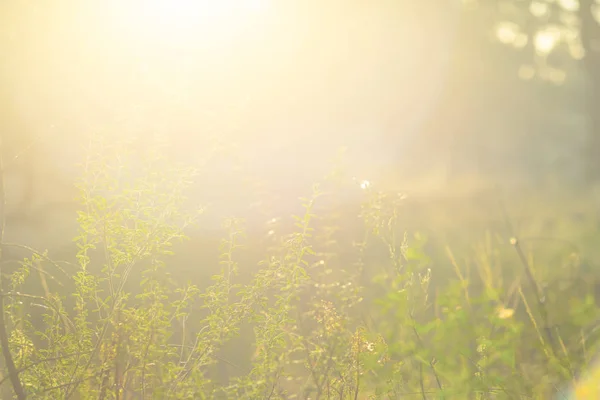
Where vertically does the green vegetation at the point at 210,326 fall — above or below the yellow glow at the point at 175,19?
below

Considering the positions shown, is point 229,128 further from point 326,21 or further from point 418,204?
point 326,21

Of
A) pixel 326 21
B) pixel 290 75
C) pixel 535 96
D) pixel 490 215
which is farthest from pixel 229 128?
pixel 535 96

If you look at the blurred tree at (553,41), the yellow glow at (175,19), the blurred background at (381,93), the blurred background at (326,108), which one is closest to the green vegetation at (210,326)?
the blurred background at (326,108)

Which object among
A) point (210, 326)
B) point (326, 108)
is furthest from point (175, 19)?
point (326, 108)

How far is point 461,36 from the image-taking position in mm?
16281

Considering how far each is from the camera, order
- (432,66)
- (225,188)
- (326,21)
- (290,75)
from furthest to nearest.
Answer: (432,66) → (326,21) → (290,75) → (225,188)

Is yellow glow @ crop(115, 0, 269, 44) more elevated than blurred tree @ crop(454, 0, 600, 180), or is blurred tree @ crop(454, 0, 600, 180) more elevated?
yellow glow @ crop(115, 0, 269, 44)

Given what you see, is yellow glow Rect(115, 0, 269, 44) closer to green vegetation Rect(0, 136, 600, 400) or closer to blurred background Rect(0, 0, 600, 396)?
blurred background Rect(0, 0, 600, 396)

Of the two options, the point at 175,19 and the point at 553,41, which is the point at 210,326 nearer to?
the point at 175,19

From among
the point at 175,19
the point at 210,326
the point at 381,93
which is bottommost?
the point at 381,93

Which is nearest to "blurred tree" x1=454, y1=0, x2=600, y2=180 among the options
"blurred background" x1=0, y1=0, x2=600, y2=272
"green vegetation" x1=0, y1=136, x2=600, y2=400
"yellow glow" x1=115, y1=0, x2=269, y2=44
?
"blurred background" x1=0, y1=0, x2=600, y2=272

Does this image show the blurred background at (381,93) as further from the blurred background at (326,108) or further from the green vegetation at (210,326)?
the green vegetation at (210,326)

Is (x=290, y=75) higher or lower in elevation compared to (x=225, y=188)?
lower

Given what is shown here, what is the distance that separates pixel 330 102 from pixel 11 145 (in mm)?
10662
